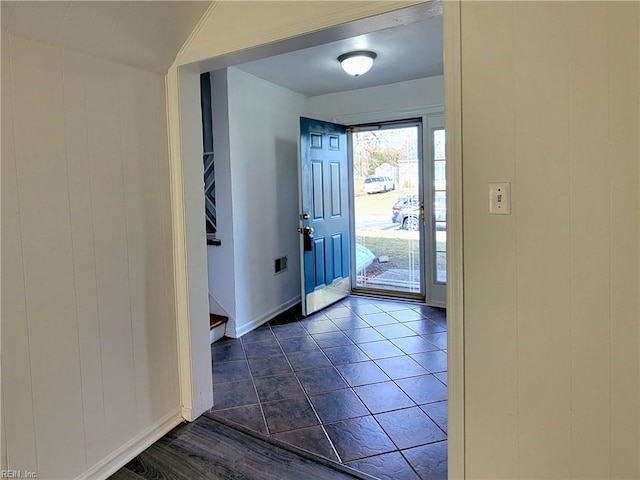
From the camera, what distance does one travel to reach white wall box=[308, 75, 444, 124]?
Answer: 4.02 meters

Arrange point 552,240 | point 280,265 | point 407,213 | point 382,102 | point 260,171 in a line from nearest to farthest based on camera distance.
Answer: point 552,240 → point 260,171 → point 280,265 → point 382,102 → point 407,213

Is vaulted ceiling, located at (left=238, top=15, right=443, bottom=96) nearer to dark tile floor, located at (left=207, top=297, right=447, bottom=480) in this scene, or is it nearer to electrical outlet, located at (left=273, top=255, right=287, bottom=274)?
electrical outlet, located at (left=273, top=255, right=287, bottom=274)

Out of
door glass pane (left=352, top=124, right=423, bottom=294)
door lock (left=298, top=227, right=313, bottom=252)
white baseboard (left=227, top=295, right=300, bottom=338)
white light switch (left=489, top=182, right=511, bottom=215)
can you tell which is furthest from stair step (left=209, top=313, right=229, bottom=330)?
white light switch (left=489, top=182, right=511, bottom=215)

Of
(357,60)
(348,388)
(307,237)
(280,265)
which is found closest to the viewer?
(348,388)

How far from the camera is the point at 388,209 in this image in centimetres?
457

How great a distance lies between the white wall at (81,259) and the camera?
1.50m

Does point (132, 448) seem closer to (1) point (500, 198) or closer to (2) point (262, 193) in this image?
(1) point (500, 198)

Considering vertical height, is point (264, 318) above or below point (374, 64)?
below

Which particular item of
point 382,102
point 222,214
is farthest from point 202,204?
point 382,102

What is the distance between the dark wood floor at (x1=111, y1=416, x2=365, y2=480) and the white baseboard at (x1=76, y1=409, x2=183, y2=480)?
0.03 m

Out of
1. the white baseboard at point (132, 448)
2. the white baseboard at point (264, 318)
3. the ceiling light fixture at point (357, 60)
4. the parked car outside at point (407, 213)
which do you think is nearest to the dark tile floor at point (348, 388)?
the white baseboard at point (264, 318)

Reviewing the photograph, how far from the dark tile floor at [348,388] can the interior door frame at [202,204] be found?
355mm

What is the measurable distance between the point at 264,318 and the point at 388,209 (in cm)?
184

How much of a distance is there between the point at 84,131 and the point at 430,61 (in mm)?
2801
